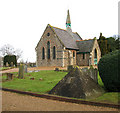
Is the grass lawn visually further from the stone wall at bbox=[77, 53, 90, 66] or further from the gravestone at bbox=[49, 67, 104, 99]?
the stone wall at bbox=[77, 53, 90, 66]

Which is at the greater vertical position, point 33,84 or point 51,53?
point 51,53

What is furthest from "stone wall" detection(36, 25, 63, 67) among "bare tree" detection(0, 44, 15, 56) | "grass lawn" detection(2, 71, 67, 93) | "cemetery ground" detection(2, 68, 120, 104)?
"bare tree" detection(0, 44, 15, 56)

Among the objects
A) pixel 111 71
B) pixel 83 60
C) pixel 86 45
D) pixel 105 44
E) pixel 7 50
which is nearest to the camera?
pixel 111 71

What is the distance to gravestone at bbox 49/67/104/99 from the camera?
6.61 metres

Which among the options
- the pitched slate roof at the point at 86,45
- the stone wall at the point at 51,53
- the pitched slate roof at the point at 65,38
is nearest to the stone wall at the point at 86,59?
the pitched slate roof at the point at 86,45

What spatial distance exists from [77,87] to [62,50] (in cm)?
2364

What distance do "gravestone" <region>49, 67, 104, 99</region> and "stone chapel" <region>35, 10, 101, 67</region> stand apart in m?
22.8

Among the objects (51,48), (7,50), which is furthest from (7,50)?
(51,48)

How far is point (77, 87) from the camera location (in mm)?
6836

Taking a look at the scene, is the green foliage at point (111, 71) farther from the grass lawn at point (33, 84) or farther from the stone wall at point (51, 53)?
the stone wall at point (51, 53)

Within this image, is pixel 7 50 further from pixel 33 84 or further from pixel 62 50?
pixel 33 84

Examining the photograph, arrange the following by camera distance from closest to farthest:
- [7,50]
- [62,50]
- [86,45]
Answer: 1. [62,50]
2. [86,45]
3. [7,50]

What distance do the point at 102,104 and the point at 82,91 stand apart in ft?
4.24

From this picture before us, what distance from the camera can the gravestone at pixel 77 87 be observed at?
21.7 feet
